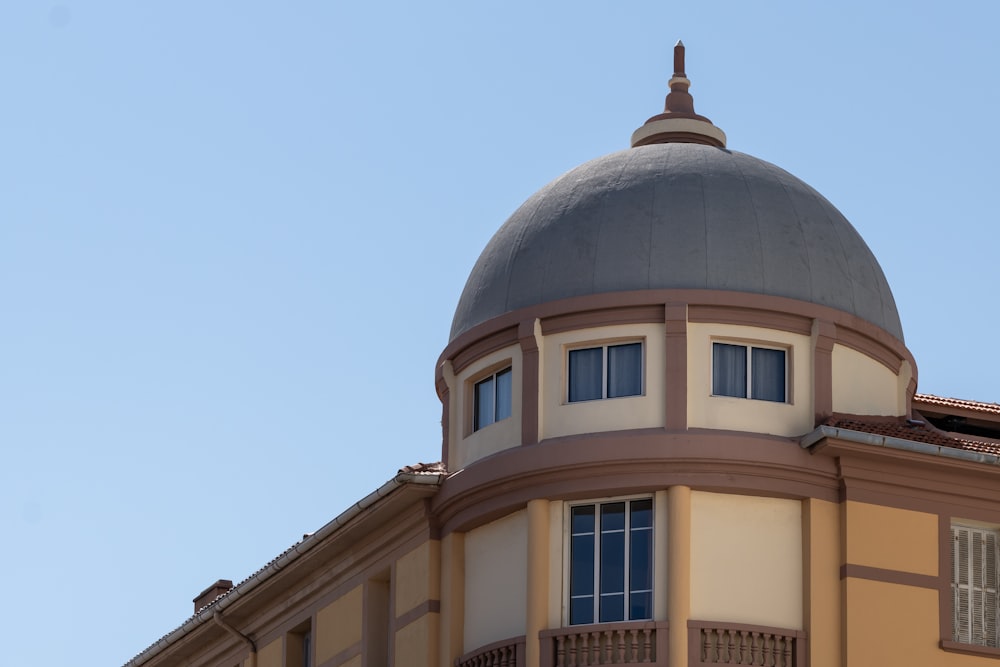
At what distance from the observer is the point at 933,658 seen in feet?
133

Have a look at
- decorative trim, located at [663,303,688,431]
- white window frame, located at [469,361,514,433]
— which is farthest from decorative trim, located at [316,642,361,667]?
decorative trim, located at [663,303,688,431]

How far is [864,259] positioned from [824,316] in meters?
2.13

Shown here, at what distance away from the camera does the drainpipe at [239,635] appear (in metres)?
52.0

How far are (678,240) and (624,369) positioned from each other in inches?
89.7

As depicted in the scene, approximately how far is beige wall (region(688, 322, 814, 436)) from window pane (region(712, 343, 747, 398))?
0.41ft

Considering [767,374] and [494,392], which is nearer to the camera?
[767,374]

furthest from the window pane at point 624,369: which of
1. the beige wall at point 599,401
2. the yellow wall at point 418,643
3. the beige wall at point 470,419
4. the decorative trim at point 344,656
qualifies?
the decorative trim at point 344,656

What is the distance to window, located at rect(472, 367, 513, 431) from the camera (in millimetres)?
42969

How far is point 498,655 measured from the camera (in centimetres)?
4162

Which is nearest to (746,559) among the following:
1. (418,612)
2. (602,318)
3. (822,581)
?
(822,581)

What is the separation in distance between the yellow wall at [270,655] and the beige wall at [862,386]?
45.1 ft

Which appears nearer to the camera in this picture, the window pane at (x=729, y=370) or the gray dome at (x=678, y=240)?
the window pane at (x=729, y=370)

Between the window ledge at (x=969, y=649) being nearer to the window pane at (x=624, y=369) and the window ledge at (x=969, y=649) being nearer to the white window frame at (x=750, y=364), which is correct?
the white window frame at (x=750, y=364)

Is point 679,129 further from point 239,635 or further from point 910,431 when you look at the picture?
point 239,635
